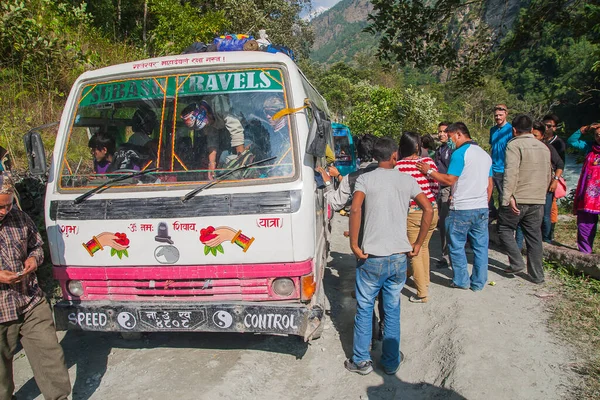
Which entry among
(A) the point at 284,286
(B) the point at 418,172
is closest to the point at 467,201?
(B) the point at 418,172

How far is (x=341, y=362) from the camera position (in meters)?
3.88

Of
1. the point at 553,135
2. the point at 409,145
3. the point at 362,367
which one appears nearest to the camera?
the point at 362,367

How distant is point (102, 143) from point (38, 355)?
177cm

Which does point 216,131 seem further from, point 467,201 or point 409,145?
point 467,201

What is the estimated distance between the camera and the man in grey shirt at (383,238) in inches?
132

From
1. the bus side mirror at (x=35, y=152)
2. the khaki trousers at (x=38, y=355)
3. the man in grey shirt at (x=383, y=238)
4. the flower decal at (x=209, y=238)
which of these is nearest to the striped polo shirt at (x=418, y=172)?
the man in grey shirt at (x=383, y=238)

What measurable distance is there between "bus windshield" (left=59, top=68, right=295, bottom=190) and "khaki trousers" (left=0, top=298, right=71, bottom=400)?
1.07 meters

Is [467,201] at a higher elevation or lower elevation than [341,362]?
higher

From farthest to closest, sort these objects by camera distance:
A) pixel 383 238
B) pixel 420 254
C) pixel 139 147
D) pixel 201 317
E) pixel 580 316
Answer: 1. pixel 420 254
2. pixel 580 316
3. pixel 139 147
4. pixel 383 238
5. pixel 201 317

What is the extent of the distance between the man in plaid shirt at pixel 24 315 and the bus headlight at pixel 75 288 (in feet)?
1.28

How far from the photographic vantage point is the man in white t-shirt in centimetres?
459

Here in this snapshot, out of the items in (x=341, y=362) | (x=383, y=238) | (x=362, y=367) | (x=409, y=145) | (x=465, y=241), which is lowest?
(x=341, y=362)

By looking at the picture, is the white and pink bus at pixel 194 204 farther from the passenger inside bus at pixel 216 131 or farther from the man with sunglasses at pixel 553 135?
the man with sunglasses at pixel 553 135

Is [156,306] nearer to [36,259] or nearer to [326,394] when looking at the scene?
[36,259]
